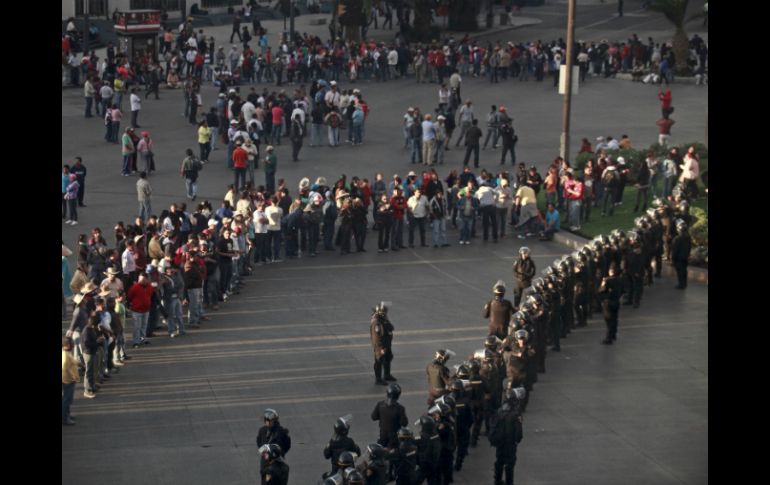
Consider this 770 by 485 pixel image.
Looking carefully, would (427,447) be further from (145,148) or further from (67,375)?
(145,148)

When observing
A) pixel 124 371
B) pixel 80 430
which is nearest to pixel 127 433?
pixel 80 430

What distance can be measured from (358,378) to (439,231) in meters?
9.84

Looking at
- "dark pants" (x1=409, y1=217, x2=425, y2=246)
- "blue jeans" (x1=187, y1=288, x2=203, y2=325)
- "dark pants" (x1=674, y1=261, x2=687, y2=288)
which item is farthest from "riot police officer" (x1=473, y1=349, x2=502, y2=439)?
"dark pants" (x1=409, y1=217, x2=425, y2=246)

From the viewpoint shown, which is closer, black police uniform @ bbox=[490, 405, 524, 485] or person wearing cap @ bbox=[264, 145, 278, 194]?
black police uniform @ bbox=[490, 405, 524, 485]

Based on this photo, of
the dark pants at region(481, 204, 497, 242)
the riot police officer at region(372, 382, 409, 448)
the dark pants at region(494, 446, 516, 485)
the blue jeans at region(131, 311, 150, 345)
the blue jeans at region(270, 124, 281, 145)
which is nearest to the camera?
the dark pants at region(494, 446, 516, 485)

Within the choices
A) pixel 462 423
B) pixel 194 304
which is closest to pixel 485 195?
pixel 194 304

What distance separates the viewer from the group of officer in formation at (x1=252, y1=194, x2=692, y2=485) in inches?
667

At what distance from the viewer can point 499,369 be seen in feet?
66.3

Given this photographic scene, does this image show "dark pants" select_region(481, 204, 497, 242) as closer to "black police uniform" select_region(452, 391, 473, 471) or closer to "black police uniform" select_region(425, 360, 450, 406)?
"black police uniform" select_region(425, 360, 450, 406)

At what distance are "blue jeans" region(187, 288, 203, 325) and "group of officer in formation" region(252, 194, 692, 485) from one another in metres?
4.27

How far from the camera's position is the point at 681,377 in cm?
2339

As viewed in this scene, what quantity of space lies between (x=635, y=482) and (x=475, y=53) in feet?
124

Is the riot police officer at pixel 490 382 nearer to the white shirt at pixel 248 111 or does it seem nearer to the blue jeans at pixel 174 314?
the blue jeans at pixel 174 314
